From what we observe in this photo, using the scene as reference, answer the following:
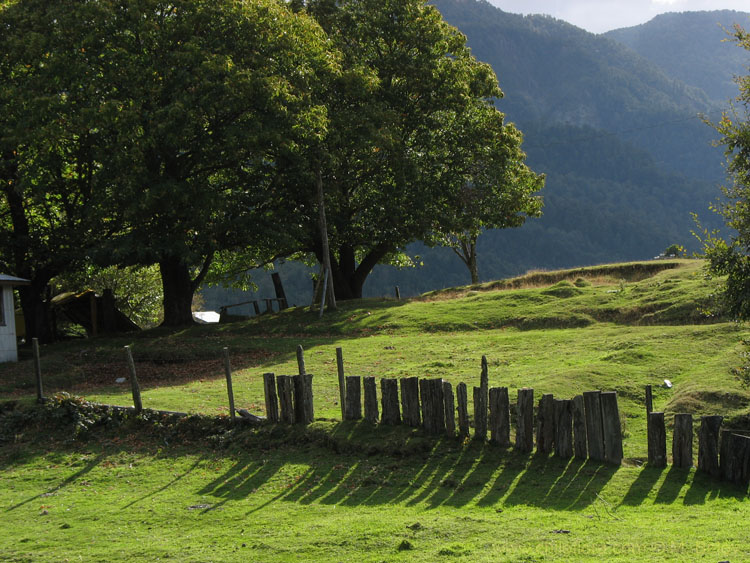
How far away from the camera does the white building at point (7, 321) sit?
98.8 ft

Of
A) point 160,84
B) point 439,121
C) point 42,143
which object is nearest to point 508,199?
point 439,121

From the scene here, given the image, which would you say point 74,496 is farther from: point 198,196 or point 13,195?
point 13,195

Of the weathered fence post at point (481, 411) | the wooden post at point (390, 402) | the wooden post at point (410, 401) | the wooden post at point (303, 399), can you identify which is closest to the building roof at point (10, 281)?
the wooden post at point (303, 399)

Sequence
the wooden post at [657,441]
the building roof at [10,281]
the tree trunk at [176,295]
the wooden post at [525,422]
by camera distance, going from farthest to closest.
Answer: the tree trunk at [176,295], the building roof at [10,281], the wooden post at [525,422], the wooden post at [657,441]

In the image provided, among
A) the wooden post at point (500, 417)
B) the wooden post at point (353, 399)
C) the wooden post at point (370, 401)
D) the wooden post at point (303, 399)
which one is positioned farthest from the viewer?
the wooden post at point (303, 399)

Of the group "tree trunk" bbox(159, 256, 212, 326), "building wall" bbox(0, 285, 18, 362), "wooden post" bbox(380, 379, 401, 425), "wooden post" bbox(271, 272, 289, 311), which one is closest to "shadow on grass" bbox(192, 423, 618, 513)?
"wooden post" bbox(380, 379, 401, 425)

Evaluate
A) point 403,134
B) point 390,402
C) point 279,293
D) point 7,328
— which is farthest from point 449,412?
point 279,293

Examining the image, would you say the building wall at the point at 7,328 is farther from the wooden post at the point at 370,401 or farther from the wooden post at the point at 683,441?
the wooden post at the point at 683,441

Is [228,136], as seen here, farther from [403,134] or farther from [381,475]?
[381,475]

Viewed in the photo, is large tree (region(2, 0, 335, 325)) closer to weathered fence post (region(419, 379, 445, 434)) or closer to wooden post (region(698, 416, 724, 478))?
weathered fence post (region(419, 379, 445, 434))

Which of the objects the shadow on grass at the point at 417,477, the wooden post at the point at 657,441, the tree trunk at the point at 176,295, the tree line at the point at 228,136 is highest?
the tree line at the point at 228,136

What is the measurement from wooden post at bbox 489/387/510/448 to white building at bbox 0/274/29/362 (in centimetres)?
2283

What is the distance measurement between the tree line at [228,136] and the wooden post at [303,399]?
16.2 meters

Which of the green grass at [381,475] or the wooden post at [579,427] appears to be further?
the wooden post at [579,427]
